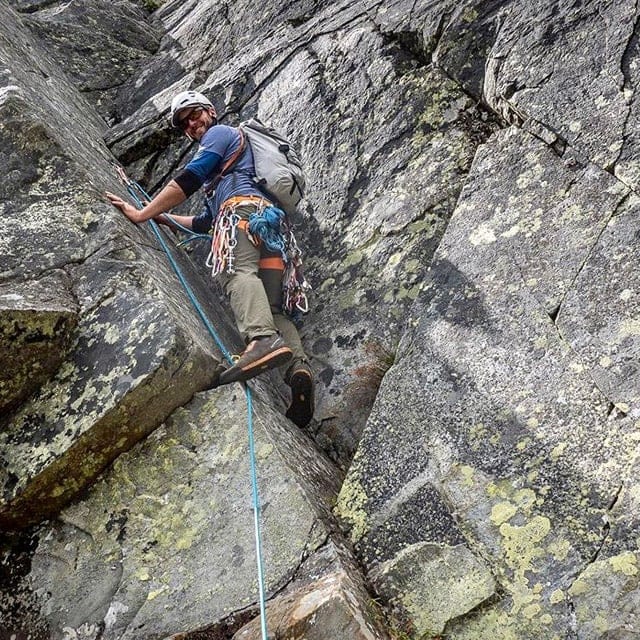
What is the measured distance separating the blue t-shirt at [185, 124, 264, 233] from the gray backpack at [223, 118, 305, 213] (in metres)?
0.05

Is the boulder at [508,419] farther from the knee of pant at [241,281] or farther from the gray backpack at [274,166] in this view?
the gray backpack at [274,166]

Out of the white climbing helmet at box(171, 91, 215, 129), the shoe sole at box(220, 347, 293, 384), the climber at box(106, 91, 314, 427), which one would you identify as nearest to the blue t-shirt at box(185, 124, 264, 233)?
the climber at box(106, 91, 314, 427)

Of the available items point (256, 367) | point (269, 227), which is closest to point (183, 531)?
point (256, 367)

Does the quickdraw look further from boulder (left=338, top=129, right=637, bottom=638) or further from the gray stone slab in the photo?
boulder (left=338, top=129, right=637, bottom=638)

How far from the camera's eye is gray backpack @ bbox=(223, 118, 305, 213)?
6477 millimetres

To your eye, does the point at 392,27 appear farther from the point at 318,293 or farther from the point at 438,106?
the point at 318,293

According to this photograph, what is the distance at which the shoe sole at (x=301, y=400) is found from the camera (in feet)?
19.5

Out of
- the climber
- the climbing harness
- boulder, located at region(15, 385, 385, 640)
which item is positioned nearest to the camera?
boulder, located at region(15, 385, 385, 640)

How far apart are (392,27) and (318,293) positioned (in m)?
3.37

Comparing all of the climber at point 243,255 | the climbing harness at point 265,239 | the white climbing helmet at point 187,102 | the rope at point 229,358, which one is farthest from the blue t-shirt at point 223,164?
the rope at point 229,358

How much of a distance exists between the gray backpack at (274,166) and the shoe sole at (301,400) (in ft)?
5.52

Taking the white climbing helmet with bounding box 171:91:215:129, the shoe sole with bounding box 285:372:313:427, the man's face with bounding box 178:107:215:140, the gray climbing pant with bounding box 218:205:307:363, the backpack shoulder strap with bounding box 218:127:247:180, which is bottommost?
the shoe sole with bounding box 285:372:313:427

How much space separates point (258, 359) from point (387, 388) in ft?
3.33

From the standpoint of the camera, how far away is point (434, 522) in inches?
191
